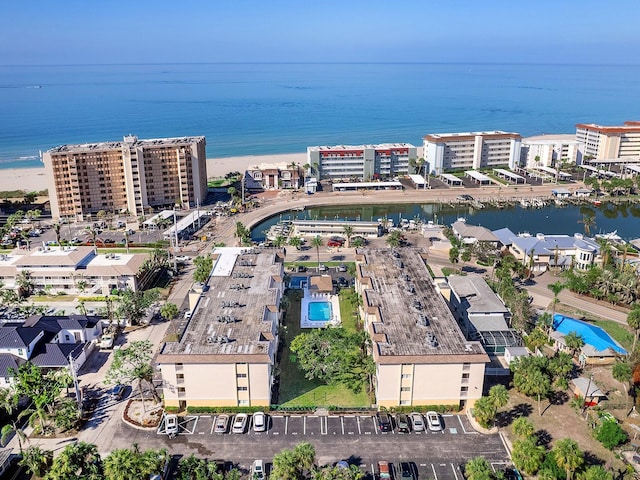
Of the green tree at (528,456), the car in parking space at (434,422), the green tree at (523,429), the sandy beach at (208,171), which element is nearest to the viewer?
the green tree at (528,456)

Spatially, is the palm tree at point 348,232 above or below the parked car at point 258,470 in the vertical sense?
above

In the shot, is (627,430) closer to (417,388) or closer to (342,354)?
(417,388)

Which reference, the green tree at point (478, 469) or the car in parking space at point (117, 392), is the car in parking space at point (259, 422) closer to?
the car in parking space at point (117, 392)

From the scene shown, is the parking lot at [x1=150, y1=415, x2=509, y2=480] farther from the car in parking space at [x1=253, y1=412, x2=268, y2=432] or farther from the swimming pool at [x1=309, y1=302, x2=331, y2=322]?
the swimming pool at [x1=309, y1=302, x2=331, y2=322]

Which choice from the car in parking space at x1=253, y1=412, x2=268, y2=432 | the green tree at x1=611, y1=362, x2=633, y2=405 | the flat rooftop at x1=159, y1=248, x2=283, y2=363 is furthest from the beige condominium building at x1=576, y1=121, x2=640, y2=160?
the car in parking space at x1=253, y1=412, x2=268, y2=432

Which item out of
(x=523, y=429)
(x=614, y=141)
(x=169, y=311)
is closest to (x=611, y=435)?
(x=523, y=429)

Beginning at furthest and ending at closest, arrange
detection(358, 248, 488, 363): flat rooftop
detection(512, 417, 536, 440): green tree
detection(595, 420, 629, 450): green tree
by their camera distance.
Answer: detection(358, 248, 488, 363): flat rooftop < detection(595, 420, 629, 450): green tree < detection(512, 417, 536, 440): green tree

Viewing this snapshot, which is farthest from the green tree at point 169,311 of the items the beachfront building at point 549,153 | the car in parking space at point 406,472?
the beachfront building at point 549,153
